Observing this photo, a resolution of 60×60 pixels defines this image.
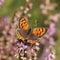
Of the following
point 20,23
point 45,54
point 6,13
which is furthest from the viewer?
point 6,13

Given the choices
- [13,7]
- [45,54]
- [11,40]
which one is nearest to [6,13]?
[13,7]

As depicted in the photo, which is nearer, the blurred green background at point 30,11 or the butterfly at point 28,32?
the butterfly at point 28,32

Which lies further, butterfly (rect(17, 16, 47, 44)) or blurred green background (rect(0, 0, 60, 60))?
blurred green background (rect(0, 0, 60, 60))

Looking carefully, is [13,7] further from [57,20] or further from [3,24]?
[57,20]

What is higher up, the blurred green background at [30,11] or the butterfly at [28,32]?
the blurred green background at [30,11]

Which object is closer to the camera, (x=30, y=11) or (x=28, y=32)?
(x=28, y=32)

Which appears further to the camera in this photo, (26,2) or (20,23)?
(26,2)

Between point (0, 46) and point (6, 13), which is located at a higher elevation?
point (6, 13)

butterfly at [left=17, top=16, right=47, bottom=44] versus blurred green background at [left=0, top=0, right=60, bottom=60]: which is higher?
blurred green background at [left=0, top=0, right=60, bottom=60]
